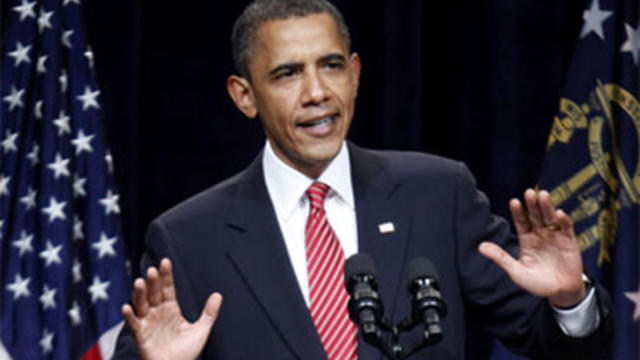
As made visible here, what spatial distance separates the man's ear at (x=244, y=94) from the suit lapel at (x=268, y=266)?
0.16m

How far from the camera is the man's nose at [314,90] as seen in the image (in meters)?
2.09

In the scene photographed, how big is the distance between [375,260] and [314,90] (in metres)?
0.38

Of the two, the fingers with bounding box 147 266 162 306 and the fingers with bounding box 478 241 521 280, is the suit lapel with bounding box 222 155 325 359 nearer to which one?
the fingers with bounding box 147 266 162 306

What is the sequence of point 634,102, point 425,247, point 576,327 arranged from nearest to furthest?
point 576,327, point 425,247, point 634,102

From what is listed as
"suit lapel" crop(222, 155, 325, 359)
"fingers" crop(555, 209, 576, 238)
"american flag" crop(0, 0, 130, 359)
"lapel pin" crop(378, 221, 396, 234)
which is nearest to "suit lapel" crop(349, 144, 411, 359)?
"lapel pin" crop(378, 221, 396, 234)

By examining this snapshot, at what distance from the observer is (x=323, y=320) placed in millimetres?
2029

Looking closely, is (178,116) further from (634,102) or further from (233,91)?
(634,102)

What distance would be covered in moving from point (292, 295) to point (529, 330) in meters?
0.49

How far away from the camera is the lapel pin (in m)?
2.09

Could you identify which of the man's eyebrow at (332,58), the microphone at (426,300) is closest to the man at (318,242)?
the man's eyebrow at (332,58)

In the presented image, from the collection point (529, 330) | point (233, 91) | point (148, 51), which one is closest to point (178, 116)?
point (148, 51)

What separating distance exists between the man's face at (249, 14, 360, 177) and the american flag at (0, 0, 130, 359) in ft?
3.70

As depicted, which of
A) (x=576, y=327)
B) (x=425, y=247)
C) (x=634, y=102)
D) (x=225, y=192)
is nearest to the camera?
(x=576, y=327)

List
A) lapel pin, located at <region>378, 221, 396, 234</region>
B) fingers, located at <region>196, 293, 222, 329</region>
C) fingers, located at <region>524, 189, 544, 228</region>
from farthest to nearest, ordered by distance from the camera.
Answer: lapel pin, located at <region>378, 221, 396, 234</region>
fingers, located at <region>196, 293, 222, 329</region>
fingers, located at <region>524, 189, 544, 228</region>
